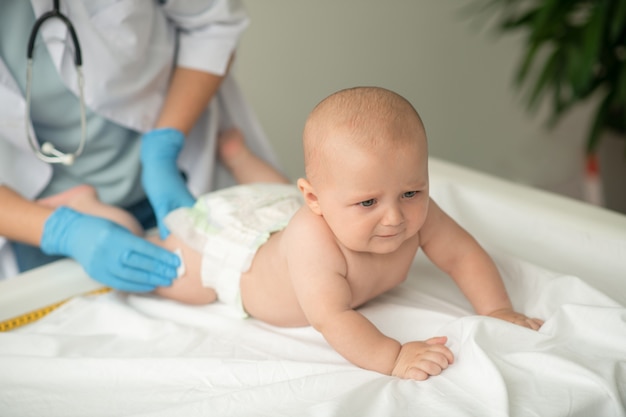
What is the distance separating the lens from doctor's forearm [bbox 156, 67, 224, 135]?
1502 millimetres

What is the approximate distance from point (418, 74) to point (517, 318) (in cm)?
158

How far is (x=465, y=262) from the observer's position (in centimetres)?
115

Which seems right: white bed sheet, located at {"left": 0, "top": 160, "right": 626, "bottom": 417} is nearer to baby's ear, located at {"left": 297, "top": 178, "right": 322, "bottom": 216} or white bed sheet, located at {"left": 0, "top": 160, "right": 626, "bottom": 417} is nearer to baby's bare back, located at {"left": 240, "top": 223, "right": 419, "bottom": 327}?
baby's bare back, located at {"left": 240, "top": 223, "right": 419, "bottom": 327}

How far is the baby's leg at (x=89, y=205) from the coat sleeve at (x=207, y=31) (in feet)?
1.07

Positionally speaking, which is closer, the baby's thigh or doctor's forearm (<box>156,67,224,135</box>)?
the baby's thigh

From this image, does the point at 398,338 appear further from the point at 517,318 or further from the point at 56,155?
the point at 56,155

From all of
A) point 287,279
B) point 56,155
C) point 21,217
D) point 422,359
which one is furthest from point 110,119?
point 422,359

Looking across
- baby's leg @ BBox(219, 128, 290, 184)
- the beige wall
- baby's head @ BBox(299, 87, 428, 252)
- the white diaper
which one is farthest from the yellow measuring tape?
the beige wall

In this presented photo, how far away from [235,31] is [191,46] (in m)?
0.10

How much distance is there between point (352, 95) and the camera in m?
0.97

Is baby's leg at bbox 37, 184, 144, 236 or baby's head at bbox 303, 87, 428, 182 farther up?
baby's head at bbox 303, 87, 428, 182

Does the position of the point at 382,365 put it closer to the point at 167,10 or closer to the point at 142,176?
the point at 142,176

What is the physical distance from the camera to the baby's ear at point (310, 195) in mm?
1028

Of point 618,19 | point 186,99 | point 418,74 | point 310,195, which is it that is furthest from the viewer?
point 418,74
